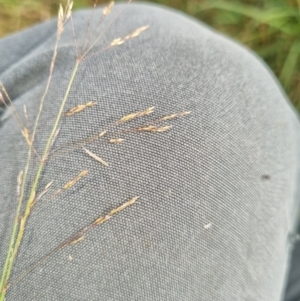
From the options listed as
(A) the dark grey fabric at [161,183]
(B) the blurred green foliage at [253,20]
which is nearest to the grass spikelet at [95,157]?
(A) the dark grey fabric at [161,183]

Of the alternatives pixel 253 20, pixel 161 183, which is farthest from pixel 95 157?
pixel 253 20

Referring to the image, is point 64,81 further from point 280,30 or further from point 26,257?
point 280,30

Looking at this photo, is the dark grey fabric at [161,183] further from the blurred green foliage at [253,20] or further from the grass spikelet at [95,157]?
the blurred green foliage at [253,20]

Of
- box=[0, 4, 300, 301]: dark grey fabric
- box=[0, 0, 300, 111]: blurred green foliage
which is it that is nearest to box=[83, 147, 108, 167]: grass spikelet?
box=[0, 4, 300, 301]: dark grey fabric

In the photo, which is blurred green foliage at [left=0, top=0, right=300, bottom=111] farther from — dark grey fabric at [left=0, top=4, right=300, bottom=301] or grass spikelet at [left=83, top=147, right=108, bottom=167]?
grass spikelet at [left=83, top=147, right=108, bottom=167]

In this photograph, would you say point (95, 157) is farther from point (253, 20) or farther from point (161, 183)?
point (253, 20)

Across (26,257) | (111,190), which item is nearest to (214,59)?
(111,190)
